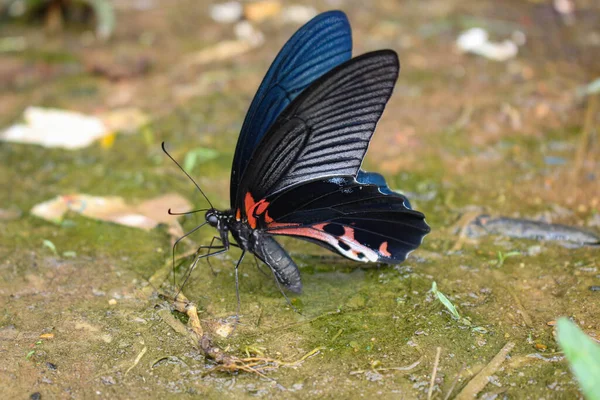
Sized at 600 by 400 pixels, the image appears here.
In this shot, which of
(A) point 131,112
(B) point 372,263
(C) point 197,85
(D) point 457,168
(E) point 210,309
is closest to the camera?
(E) point 210,309

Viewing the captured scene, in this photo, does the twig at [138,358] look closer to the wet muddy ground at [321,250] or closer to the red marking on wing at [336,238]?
the wet muddy ground at [321,250]

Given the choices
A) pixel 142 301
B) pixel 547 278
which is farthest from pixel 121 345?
pixel 547 278

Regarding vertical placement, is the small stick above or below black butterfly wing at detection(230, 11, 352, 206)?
below

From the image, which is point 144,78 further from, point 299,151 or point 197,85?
point 299,151

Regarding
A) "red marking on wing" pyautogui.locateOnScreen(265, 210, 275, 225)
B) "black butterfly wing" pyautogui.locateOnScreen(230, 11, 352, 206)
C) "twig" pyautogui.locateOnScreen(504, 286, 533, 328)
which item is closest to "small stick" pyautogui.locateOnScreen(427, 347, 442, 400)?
"twig" pyautogui.locateOnScreen(504, 286, 533, 328)

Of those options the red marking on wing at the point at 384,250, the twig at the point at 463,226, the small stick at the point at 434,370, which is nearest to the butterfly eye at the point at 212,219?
the red marking on wing at the point at 384,250

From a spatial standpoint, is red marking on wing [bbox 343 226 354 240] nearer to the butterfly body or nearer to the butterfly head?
the butterfly body
